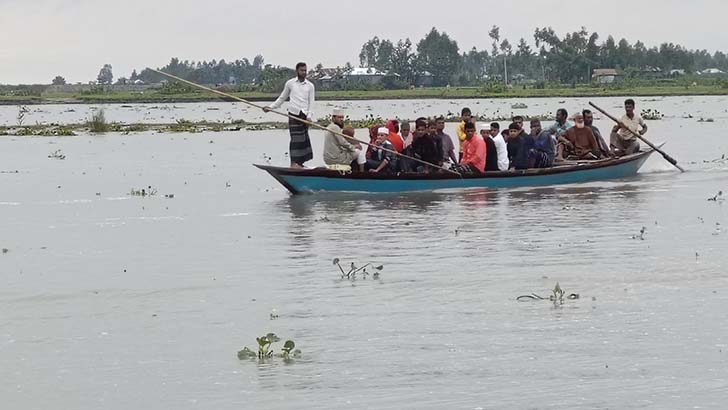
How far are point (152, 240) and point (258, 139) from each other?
25064mm

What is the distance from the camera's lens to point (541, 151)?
72.2 ft

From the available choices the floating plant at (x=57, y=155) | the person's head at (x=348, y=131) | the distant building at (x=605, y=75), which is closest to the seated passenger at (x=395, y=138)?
the person's head at (x=348, y=131)

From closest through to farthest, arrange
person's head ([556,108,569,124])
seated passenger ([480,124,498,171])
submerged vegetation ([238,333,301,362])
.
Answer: submerged vegetation ([238,333,301,362]), seated passenger ([480,124,498,171]), person's head ([556,108,569,124])

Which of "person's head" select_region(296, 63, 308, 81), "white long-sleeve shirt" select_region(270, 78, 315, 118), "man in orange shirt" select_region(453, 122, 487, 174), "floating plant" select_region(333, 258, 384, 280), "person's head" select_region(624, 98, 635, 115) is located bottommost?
"floating plant" select_region(333, 258, 384, 280)

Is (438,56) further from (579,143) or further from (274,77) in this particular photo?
(579,143)

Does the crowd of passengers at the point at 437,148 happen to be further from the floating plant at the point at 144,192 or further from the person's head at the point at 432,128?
the floating plant at the point at 144,192

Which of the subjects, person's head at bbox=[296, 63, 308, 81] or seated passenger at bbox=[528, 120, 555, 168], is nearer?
person's head at bbox=[296, 63, 308, 81]

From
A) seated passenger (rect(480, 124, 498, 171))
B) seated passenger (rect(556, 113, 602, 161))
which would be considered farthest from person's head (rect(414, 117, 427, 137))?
seated passenger (rect(556, 113, 602, 161))

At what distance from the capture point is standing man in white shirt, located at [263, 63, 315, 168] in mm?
21109

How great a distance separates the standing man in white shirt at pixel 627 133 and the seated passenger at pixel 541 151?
285cm

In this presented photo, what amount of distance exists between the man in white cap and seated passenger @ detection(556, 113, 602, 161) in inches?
166

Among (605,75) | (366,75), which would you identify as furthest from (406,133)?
(366,75)

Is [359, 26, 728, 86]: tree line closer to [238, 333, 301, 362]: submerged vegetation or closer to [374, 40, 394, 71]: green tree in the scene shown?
[374, 40, 394, 71]: green tree

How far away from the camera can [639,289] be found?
12156mm
